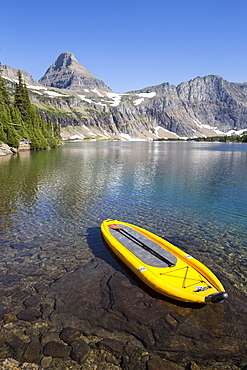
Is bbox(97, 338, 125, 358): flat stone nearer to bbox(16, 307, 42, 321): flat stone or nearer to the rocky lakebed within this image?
the rocky lakebed

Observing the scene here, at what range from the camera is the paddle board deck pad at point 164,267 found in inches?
362

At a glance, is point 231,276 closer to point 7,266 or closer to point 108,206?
point 7,266

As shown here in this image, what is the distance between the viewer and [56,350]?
7.43 meters

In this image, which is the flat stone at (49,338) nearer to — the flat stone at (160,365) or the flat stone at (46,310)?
the flat stone at (46,310)

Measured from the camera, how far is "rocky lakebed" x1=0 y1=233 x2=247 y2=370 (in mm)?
7148

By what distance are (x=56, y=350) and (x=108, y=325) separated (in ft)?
6.57

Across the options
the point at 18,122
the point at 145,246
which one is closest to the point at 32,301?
the point at 145,246

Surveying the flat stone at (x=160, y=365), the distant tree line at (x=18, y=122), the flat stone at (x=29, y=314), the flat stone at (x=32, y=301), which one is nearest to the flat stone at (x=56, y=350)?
the flat stone at (x=29, y=314)

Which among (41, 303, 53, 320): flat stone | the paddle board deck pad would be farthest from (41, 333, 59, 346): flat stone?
the paddle board deck pad

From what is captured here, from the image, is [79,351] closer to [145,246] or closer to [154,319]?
[154,319]

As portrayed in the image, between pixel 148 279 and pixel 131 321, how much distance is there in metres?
1.99

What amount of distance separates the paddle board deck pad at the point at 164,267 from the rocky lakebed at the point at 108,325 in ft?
2.58

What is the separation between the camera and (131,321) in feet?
28.7

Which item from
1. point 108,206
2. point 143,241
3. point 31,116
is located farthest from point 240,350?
point 31,116
